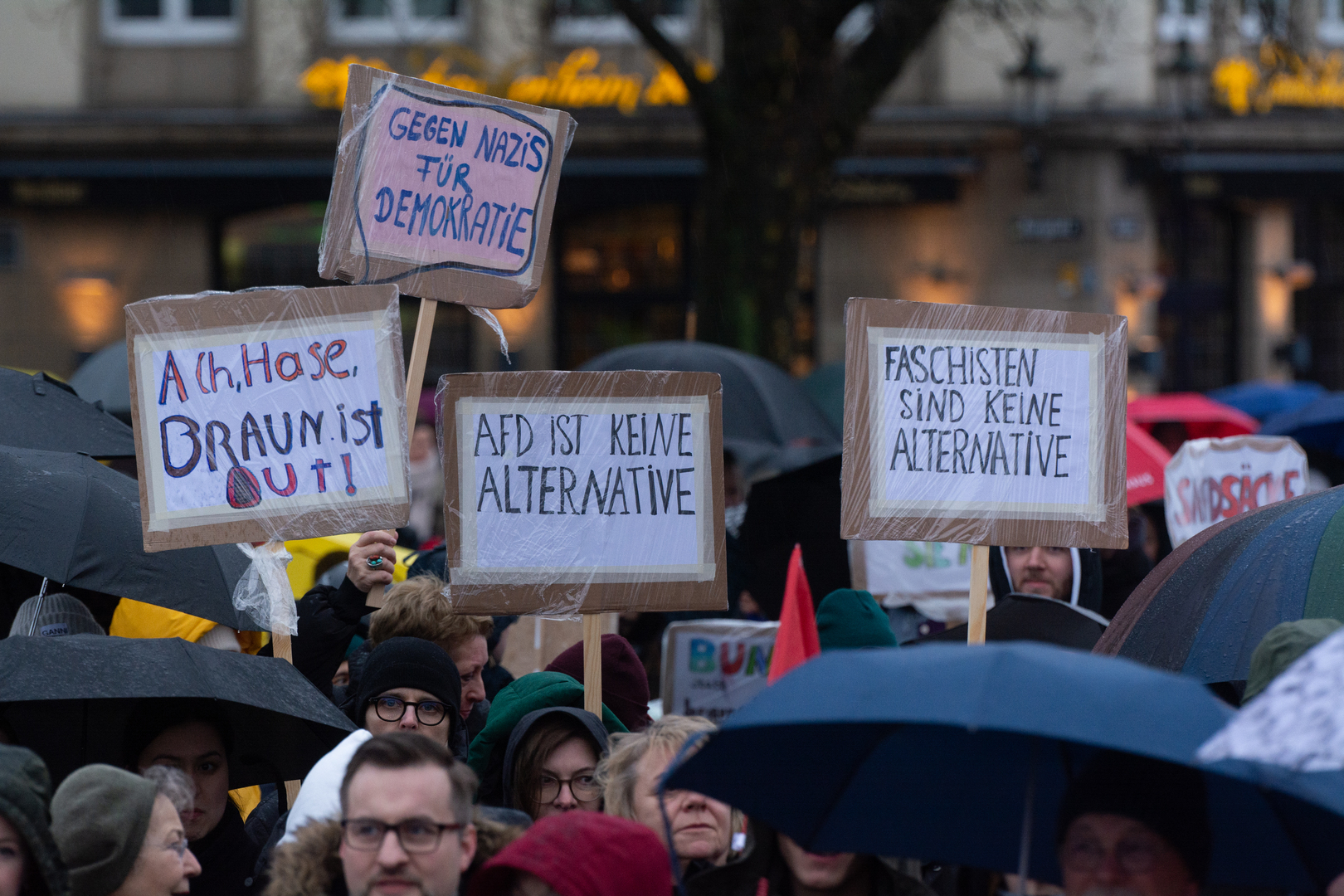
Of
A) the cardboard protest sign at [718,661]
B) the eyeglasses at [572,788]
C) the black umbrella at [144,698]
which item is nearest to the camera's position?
the black umbrella at [144,698]

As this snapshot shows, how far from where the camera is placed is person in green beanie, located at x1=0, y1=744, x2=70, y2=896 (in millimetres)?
2604

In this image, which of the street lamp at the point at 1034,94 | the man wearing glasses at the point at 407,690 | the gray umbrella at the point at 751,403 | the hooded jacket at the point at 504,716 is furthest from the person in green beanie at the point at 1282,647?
the street lamp at the point at 1034,94

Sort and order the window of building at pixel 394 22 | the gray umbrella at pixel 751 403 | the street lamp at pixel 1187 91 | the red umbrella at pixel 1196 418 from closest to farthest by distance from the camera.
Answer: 1. the gray umbrella at pixel 751 403
2. the red umbrella at pixel 1196 418
3. the window of building at pixel 394 22
4. the street lamp at pixel 1187 91

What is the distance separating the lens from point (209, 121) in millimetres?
16125

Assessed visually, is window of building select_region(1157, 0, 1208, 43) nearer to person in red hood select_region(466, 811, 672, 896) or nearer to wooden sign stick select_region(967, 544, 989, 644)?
wooden sign stick select_region(967, 544, 989, 644)

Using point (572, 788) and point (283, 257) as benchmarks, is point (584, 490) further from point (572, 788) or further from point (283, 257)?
point (283, 257)

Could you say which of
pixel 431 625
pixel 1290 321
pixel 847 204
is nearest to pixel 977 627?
pixel 431 625

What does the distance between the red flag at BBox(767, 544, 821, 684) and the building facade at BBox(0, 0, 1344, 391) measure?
12882mm

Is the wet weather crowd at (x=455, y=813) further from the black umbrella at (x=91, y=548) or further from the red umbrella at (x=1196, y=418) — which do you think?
the red umbrella at (x=1196, y=418)

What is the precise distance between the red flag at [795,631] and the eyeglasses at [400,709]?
907 millimetres

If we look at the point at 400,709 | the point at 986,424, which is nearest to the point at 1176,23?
the point at 986,424

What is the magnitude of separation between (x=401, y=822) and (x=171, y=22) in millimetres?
15470

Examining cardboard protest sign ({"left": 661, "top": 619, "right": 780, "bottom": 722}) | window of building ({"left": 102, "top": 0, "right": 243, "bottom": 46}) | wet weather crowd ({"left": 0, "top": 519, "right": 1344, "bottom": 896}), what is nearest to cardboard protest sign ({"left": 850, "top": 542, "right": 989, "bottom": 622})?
cardboard protest sign ({"left": 661, "top": 619, "right": 780, "bottom": 722})

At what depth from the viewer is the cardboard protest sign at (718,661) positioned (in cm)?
530
